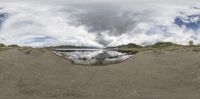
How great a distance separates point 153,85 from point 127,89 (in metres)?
1.81

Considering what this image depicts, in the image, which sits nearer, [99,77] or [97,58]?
[99,77]

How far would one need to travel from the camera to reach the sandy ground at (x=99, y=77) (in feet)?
102

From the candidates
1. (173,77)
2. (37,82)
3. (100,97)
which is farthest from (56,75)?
(173,77)

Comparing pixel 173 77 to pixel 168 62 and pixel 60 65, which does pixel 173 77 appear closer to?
pixel 168 62

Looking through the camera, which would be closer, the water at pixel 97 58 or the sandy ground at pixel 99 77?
the sandy ground at pixel 99 77

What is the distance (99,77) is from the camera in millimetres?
33812

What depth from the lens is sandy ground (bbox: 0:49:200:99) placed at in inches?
1219

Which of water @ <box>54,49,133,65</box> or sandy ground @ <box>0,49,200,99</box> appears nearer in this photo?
sandy ground @ <box>0,49,200,99</box>

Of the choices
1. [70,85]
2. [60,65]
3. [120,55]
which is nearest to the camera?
[70,85]

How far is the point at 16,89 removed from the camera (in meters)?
31.7

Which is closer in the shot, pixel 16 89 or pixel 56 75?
pixel 16 89

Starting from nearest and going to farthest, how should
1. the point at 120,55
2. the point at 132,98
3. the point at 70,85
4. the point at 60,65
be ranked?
the point at 132,98 → the point at 70,85 → the point at 60,65 → the point at 120,55

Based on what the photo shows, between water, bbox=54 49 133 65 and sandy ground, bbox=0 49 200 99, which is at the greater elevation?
water, bbox=54 49 133 65

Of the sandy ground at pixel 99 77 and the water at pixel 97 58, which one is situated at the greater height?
the water at pixel 97 58
